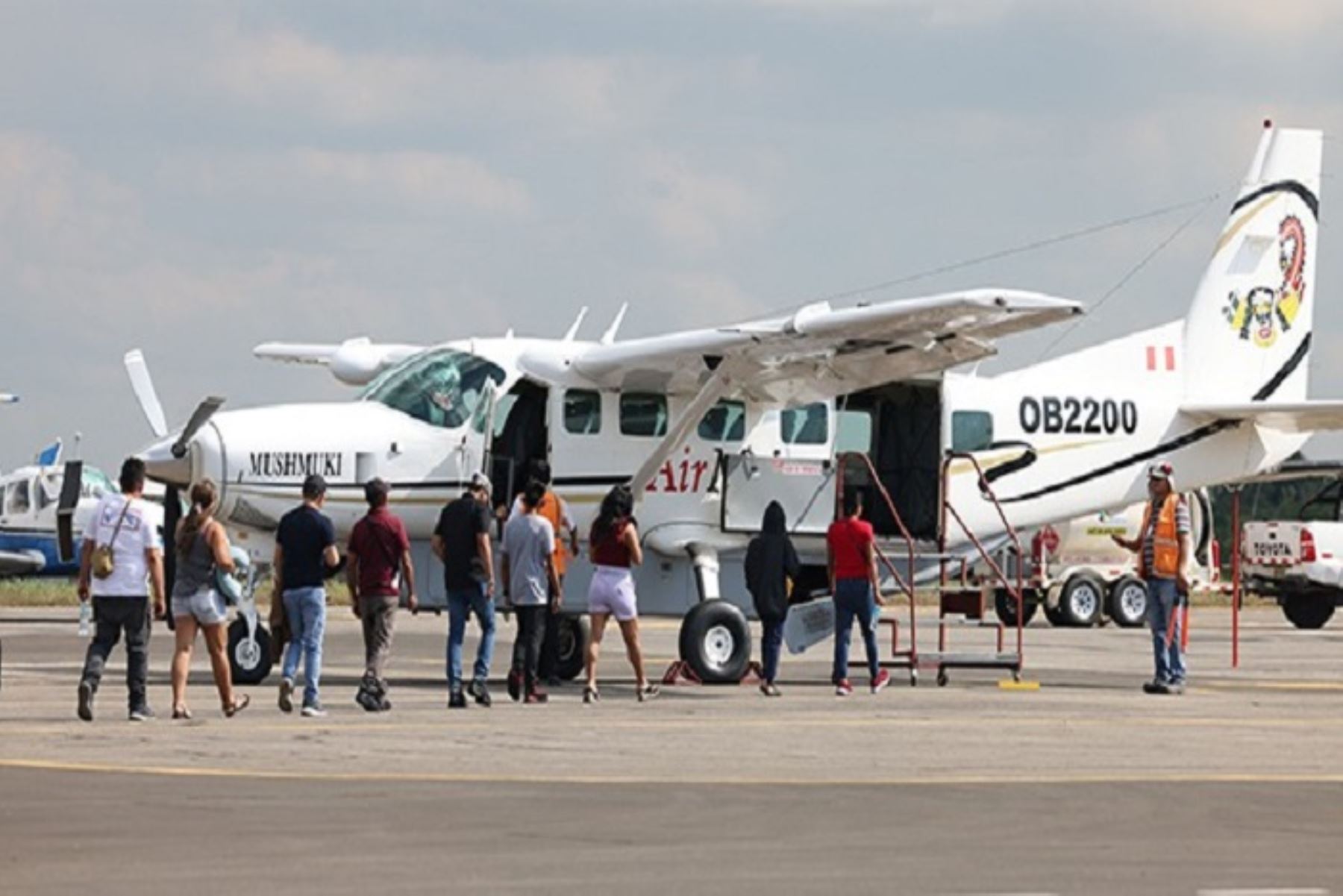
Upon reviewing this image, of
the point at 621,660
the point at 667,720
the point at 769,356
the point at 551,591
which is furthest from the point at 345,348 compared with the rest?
the point at 667,720

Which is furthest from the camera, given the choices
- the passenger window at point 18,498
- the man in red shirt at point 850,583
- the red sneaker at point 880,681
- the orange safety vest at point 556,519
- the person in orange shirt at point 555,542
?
the passenger window at point 18,498

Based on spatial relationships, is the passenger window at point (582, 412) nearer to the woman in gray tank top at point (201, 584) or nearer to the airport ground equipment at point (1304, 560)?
the woman in gray tank top at point (201, 584)

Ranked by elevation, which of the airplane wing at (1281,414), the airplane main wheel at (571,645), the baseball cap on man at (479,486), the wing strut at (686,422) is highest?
the airplane wing at (1281,414)

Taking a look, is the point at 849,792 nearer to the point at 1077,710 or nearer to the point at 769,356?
the point at 1077,710

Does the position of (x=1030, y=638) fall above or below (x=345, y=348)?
below

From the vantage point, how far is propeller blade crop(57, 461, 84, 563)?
104 feet

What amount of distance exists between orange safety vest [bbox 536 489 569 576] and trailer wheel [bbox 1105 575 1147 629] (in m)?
21.0

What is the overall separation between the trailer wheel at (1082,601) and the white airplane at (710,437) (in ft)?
44.5

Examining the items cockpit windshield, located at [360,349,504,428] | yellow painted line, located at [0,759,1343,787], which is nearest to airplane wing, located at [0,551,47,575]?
cockpit windshield, located at [360,349,504,428]

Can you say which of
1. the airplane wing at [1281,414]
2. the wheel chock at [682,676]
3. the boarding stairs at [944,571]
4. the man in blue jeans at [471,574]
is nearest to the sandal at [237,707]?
the man in blue jeans at [471,574]

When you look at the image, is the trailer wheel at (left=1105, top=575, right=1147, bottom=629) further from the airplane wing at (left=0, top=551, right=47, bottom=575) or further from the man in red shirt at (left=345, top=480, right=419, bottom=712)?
the man in red shirt at (left=345, top=480, right=419, bottom=712)

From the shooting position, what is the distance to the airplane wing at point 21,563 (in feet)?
135

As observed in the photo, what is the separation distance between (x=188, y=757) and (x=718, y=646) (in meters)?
8.69

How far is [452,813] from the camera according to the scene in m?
12.7
